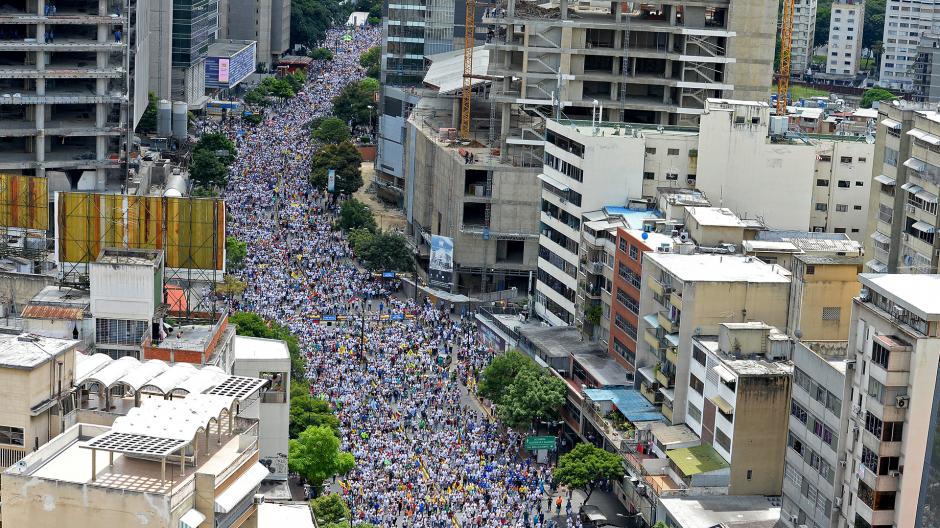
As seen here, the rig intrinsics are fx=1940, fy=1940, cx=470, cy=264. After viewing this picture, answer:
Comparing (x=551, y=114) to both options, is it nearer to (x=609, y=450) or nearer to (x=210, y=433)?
(x=609, y=450)

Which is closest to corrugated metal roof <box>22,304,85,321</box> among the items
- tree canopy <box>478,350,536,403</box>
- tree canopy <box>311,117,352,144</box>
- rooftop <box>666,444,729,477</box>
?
rooftop <box>666,444,729,477</box>

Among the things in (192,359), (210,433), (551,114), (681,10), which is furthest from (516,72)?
(210,433)

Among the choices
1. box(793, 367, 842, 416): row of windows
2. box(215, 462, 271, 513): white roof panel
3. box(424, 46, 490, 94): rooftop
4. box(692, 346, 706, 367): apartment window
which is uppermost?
box(424, 46, 490, 94): rooftop

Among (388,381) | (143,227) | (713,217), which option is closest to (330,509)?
(143,227)

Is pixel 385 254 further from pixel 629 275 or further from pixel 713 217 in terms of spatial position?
pixel 713 217

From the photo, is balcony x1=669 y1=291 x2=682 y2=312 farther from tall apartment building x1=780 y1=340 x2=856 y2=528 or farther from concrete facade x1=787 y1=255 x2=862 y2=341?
tall apartment building x1=780 y1=340 x2=856 y2=528

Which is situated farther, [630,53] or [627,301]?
[630,53]
